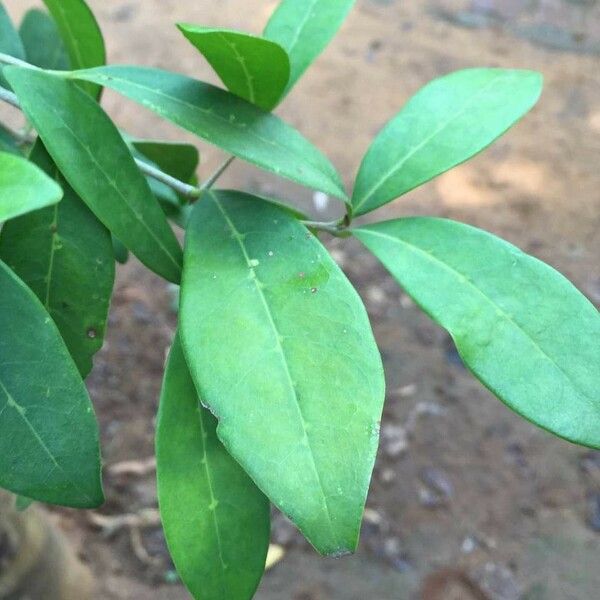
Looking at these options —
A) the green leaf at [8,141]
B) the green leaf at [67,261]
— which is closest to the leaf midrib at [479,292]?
the green leaf at [67,261]

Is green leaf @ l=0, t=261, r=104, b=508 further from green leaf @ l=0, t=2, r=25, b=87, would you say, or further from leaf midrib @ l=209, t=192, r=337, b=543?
green leaf @ l=0, t=2, r=25, b=87

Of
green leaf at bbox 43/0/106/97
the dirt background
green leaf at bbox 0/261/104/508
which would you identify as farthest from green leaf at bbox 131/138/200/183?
the dirt background

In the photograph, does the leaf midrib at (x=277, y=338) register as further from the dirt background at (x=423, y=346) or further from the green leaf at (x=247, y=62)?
the dirt background at (x=423, y=346)

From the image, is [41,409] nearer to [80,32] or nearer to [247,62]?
[247,62]

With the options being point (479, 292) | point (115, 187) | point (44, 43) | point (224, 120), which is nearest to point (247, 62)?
point (224, 120)

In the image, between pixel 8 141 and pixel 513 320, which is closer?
pixel 513 320

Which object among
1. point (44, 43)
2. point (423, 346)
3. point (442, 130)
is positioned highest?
point (442, 130)
